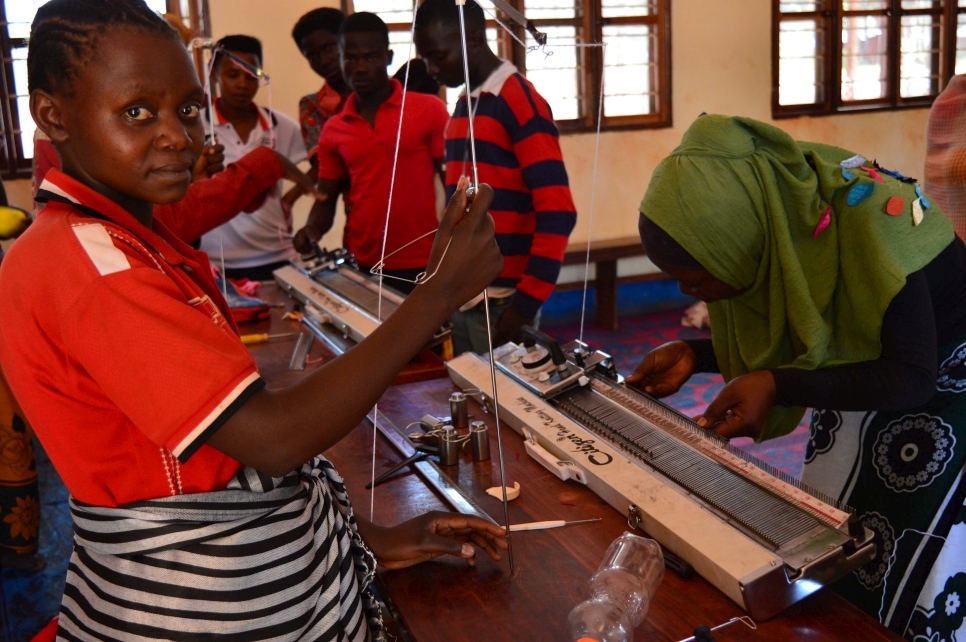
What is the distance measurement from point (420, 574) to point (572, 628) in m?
0.29

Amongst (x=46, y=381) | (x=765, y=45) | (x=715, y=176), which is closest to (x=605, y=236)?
(x=765, y=45)

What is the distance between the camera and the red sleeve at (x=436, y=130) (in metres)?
3.29

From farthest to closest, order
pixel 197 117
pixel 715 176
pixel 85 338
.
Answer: pixel 715 176
pixel 197 117
pixel 85 338

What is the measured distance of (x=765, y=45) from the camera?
6789mm

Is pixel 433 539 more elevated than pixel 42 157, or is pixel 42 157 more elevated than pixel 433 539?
pixel 42 157

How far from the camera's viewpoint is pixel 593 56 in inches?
238

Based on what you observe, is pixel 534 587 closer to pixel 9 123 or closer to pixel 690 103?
pixel 9 123

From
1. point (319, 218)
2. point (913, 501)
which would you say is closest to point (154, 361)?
point (913, 501)

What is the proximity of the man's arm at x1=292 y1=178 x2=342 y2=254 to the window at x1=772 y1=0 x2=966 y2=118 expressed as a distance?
182 inches

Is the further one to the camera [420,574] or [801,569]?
[420,574]

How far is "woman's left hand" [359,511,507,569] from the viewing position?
128cm

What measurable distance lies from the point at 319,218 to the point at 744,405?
253 cm

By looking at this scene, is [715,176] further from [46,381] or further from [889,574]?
[46,381]

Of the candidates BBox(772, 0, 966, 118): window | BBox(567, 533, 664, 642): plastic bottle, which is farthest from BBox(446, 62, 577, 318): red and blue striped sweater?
BBox(772, 0, 966, 118): window
